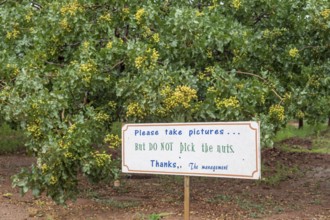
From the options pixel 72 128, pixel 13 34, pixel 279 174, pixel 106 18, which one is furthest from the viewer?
pixel 279 174

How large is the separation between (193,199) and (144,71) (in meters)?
2.34

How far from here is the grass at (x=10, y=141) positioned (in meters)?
13.5

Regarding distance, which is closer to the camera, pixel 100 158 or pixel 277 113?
pixel 100 158

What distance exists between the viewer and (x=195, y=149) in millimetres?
4430

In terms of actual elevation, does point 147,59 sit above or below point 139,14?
below

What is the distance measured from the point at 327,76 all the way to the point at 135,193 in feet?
10.2

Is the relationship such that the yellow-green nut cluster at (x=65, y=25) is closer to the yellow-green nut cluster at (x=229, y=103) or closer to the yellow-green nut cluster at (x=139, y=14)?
the yellow-green nut cluster at (x=139, y=14)

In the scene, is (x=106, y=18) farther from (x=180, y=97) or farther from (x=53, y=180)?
(x=53, y=180)

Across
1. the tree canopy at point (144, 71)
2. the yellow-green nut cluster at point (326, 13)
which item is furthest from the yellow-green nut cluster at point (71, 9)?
the yellow-green nut cluster at point (326, 13)

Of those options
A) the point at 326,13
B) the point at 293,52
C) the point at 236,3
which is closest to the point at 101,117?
the point at 236,3

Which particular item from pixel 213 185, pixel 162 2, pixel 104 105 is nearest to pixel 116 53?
pixel 104 105

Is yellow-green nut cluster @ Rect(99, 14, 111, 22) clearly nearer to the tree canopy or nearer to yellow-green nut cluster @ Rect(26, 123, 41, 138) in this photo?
the tree canopy

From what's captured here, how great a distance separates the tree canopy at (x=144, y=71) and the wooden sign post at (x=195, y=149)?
0.89 m

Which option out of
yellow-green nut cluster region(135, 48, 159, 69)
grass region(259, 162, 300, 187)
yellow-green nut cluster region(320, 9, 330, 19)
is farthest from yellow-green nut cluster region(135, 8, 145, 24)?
grass region(259, 162, 300, 187)
